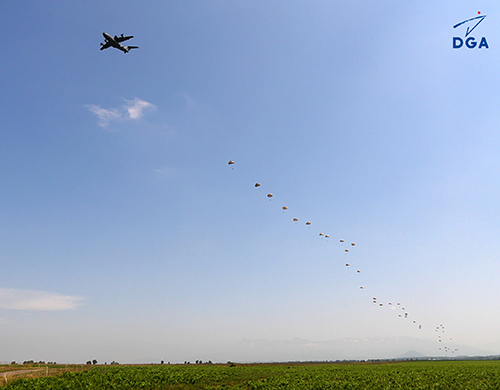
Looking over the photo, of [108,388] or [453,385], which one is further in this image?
[453,385]

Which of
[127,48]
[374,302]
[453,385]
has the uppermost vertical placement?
[127,48]

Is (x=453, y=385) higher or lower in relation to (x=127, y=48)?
lower

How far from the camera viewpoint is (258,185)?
1807 inches

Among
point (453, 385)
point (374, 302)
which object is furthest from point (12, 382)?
point (374, 302)

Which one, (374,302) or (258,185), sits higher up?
(258,185)

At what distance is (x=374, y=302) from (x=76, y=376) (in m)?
53.2

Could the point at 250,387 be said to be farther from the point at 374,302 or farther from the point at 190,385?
the point at 374,302

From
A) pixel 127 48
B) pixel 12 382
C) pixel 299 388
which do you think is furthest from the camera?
pixel 127 48

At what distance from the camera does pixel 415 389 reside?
34250mm

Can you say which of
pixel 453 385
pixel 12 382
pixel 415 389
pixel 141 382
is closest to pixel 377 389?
pixel 415 389

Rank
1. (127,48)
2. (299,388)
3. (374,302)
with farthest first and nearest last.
Result: (374,302) → (127,48) → (299,388)

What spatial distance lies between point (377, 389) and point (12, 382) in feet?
139

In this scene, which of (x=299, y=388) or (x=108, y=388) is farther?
(x=108, y=388)

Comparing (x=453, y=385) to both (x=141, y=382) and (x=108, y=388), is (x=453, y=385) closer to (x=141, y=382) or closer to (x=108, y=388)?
(x=141, y=382)
